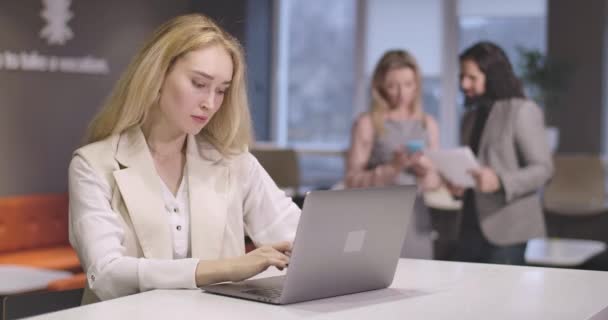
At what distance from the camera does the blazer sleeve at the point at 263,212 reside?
10.2 ft

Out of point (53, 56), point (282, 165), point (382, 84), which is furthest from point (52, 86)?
point (382, 84)

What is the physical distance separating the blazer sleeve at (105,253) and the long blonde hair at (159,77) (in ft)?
0.62

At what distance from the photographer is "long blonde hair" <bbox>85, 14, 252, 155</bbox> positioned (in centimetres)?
284

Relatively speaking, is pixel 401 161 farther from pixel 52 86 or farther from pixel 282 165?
pixel 282 165

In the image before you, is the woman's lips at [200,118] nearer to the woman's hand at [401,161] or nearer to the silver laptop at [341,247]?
the silver laptop at [341,247]

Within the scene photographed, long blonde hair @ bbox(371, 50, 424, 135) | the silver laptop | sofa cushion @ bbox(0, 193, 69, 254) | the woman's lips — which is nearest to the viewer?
the silver laptop

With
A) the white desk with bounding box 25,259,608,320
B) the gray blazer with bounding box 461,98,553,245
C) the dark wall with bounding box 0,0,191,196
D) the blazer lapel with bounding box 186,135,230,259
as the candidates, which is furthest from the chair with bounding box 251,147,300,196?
the white desk with bounding box 25,259,608,320

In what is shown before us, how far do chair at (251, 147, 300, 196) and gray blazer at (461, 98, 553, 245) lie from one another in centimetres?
469

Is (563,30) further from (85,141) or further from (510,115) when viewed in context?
(85,141)

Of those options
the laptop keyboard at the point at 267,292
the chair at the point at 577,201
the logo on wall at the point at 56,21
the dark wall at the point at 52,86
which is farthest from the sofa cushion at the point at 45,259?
the chair at the point at 577,201

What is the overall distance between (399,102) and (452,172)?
495 mm

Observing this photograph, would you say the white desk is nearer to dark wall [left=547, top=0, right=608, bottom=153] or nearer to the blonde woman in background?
the blonde woman in background

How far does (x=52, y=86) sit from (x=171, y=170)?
14.8 feet

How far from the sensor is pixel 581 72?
1088 cm
